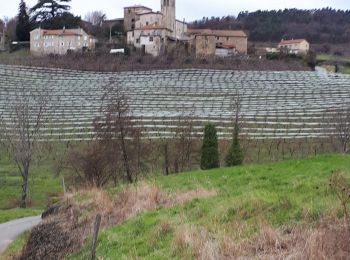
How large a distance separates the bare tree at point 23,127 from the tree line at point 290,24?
98605mm

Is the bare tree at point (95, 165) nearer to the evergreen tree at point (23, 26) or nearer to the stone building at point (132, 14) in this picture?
the evergreen tree at point (23, 26)

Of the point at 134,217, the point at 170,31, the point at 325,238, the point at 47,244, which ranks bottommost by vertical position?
the point at 47,244

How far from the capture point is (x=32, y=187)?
120 feet

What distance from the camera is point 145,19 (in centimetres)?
11694

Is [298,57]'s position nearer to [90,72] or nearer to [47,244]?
[90,72]

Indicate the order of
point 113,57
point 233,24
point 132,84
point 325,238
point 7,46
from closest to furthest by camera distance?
1. point 325,238
2. point 132,84
3. point 113,57
4. point 7,46
5. point 233,24

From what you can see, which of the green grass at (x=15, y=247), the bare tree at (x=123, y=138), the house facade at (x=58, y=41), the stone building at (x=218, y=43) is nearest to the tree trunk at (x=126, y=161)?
the bare tree at (x=123, y=138)

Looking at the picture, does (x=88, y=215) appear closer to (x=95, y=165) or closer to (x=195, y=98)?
(x=95, y=165)

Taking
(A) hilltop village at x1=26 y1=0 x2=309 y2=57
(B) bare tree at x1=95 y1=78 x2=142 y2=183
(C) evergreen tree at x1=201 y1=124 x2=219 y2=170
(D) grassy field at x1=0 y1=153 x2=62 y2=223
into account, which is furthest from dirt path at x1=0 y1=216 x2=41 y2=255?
(A) hilltop village at x1=26 y1=0 x2=309 y2=57

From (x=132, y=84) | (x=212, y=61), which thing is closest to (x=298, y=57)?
(x=212, y=61)

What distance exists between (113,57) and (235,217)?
3388 inches

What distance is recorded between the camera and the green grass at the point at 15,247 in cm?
1590

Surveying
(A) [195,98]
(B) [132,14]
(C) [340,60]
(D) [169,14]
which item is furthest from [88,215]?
(B) [132,14]

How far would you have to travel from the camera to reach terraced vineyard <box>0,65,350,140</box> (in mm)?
53156
